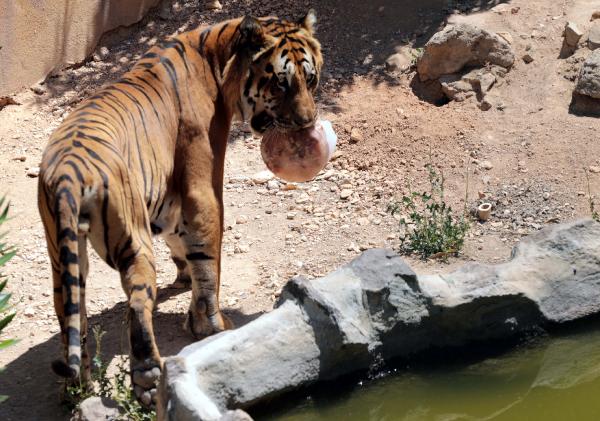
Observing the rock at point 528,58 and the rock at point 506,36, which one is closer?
the rock at point 528,58

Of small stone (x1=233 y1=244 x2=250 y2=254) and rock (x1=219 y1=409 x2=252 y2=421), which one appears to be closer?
rock (x1=219 y1=409 x2=252 y2=421)

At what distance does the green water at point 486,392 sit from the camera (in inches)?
213

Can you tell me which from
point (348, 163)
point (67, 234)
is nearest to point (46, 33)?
point (348, 163)

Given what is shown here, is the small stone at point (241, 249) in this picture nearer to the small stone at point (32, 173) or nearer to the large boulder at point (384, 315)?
the large boulder at point (384, 315)

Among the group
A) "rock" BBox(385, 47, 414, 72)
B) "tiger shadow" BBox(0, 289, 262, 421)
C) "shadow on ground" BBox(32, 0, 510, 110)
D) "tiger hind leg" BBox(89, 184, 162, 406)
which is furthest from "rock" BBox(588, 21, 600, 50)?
"tiger hind leg" BBox(89, 184, 162, 406)

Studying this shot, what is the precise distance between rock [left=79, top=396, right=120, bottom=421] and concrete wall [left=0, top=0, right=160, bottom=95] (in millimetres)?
5642

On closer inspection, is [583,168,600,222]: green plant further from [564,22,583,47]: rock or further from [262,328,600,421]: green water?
[564,22,583,47]: rock

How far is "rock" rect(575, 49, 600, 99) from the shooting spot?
8768 millimetres

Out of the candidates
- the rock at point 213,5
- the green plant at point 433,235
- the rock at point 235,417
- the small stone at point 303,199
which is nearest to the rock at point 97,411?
the rock at point 235,417

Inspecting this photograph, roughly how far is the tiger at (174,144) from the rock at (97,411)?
0.83 ft

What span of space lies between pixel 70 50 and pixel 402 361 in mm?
6040

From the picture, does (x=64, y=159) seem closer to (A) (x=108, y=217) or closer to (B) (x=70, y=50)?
A: (A) (x=108, y=217)

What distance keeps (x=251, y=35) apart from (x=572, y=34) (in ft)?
14.6

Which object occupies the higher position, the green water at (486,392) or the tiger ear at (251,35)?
the tiger ear at (251,35)
